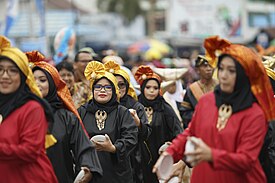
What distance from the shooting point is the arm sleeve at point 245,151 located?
5.36 metres

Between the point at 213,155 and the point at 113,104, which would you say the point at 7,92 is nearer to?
the point at 213,155

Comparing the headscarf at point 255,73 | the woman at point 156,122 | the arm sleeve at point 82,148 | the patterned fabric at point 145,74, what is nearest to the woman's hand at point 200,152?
the headscarf at point 255,73

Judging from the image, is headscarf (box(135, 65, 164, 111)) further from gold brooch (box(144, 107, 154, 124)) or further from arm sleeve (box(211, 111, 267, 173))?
arm sleeve (box(211, 111, 267, 173))

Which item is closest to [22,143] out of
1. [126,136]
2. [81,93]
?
[126,136]

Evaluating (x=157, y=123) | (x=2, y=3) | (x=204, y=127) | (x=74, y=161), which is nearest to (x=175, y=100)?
(x=157, y=123)

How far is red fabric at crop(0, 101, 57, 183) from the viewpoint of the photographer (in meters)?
5.66

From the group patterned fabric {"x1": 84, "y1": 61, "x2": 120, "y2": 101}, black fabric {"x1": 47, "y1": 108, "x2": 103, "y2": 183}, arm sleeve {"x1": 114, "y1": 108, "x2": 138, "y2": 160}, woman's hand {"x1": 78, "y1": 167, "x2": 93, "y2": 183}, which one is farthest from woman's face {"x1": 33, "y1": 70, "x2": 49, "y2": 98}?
patterned fabric {"x1": 84, "y1": 61, "x2": 120, "y2": 101}

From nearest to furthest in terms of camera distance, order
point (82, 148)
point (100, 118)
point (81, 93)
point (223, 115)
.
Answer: point (223, 115), point (82, 148), point (100, 118), point (81, 93)

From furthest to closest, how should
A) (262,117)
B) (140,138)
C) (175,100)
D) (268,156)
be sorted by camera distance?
(175,100) → (140,138) → (268,156) → (262,117)

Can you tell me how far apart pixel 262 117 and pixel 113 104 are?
2.70 m

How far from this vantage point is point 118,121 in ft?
26.4

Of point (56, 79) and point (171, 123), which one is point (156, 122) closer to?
point (171, 123)

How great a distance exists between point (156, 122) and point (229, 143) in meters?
4.14

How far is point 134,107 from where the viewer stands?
9.13 m
